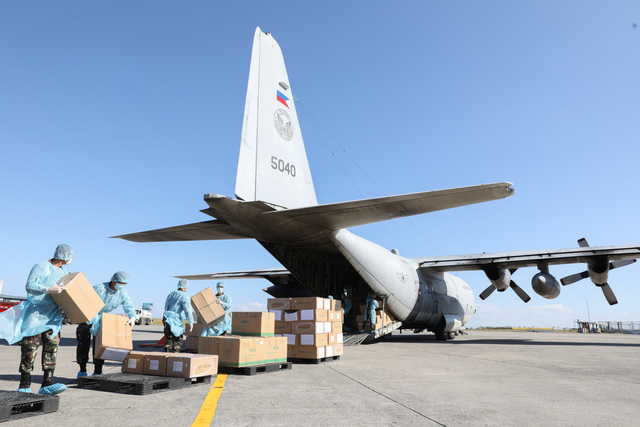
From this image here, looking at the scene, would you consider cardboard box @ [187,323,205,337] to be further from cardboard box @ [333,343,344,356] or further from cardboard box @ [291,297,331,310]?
cardboard box @ [333,343,344,356]

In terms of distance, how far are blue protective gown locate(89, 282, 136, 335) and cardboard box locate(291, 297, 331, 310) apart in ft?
14.1

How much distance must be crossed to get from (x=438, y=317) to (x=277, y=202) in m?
11.9

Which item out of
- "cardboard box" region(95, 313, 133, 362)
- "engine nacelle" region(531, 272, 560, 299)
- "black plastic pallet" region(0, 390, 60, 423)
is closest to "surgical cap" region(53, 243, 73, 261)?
"cardboard box" region(95, 313, 133, 362)

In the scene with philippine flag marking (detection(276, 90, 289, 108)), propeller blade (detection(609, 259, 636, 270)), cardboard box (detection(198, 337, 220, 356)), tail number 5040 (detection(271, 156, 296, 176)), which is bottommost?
cardboard box (detection(198, 337, 220, 356))

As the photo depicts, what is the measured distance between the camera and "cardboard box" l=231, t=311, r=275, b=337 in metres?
8.63

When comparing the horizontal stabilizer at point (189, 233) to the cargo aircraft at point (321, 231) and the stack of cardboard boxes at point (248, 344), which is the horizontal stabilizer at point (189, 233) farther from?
the stack of cardboard boxes at point (248, 344)

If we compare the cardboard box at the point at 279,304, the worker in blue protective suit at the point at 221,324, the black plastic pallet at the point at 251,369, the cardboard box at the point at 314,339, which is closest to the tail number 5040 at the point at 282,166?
the cardboard box at the point at 279,304

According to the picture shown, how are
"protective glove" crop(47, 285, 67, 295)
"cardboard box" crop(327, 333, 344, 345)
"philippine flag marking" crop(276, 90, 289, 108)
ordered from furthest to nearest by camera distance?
"philippine flag marking" crop(276, 90, 289, 108), "cardboard box" crop(327, 333, 344, 345), "protective glove" crop(47, 285, 67, 295)

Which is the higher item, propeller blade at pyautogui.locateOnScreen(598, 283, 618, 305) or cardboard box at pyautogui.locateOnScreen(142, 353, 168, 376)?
propeller blade at pyautogui.locateOnScreen(598, 283, 618, 305)

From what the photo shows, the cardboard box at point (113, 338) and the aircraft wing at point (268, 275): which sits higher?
the aircraft wing at point (268, 275)

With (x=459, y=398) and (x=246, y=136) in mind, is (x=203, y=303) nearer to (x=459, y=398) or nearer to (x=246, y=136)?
(x=246, y=136)

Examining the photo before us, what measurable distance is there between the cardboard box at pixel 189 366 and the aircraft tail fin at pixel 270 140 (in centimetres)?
423

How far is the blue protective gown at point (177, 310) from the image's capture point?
8.64 metres

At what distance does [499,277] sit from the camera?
18.4m
